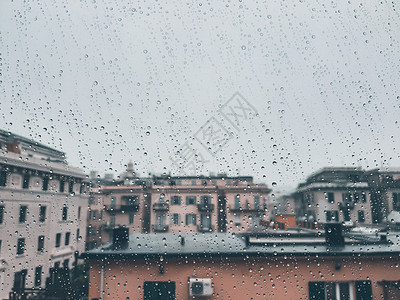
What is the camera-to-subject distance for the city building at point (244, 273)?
462 centimetres

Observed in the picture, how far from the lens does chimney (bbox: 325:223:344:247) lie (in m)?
5.32

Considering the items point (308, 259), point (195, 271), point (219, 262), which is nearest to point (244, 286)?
point (219, 262)

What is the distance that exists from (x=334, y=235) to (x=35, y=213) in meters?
13.7

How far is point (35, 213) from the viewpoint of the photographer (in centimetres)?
1375

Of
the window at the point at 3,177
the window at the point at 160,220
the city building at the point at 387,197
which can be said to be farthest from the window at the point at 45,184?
the city building at the point at 387,197

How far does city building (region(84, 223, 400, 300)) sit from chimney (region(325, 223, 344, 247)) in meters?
0.43

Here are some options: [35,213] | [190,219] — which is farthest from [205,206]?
[35,213]

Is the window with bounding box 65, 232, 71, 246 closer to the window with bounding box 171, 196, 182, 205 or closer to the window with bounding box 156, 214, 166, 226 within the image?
the window with bounding box 156, 214, 166, 226

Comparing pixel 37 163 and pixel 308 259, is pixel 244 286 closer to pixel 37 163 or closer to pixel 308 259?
pixel 308 259

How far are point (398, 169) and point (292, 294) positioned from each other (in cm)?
1776

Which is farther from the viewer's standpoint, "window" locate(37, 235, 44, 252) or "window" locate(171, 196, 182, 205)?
"window" locate(171, 196, 182, 205)

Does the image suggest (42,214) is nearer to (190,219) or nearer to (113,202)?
(113,202)

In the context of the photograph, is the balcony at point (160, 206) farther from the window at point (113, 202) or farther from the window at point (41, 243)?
the window at point (41, 243)

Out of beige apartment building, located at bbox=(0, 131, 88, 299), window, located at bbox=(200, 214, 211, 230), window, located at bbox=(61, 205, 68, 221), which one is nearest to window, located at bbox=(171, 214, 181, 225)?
window, located at bbox=(200, 214, 211, 230)
